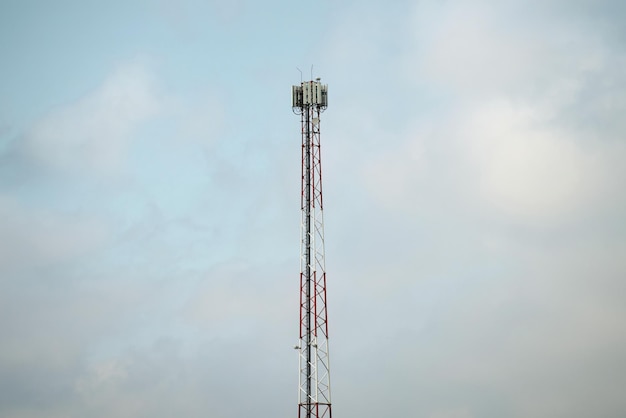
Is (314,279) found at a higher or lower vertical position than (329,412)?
higher

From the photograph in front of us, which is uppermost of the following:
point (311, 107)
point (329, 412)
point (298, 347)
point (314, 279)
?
point (311, 107)

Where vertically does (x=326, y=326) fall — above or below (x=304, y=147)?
below

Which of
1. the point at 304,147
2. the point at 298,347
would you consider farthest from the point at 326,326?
the point at 304,147

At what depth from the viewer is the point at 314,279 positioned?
114m

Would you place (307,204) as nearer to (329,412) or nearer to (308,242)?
(308,242)

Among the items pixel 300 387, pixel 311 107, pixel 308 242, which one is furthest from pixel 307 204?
pixel 300 387

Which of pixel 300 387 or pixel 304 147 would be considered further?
pixel 304 147

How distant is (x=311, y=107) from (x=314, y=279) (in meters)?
21.4

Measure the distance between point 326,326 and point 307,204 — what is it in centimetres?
1504

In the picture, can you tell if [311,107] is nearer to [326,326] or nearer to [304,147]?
[304,147]

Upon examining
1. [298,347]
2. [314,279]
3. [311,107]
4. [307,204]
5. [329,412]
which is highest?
[311,107]

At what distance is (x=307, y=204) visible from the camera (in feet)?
381

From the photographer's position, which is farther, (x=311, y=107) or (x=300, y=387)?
(x=311, y=107)

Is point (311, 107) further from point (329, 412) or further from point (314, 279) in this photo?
point (329, 412)
